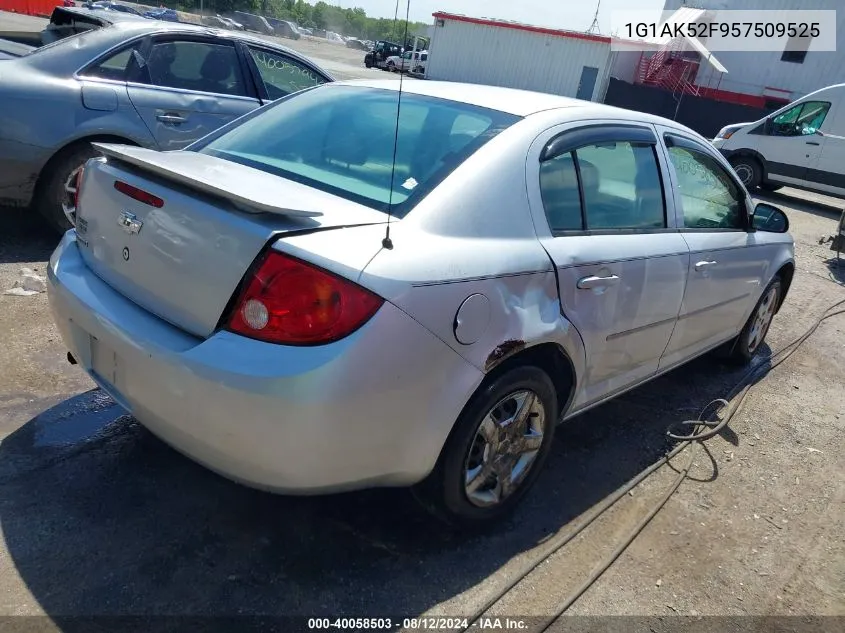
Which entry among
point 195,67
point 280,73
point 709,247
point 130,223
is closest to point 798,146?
point 280,73

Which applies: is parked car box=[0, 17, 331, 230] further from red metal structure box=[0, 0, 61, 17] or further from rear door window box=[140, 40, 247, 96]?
red metal structure box=[0, 0, 61, 17]

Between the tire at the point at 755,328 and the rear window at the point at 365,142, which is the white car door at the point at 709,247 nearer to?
the tire at the point at 755,328

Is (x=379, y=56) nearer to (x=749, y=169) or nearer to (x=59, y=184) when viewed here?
(x=749, y=169)

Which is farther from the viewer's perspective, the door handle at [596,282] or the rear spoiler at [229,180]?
the door handle at [596,282]

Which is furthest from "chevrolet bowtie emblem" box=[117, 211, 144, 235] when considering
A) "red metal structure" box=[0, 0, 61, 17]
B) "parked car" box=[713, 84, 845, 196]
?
"red metal structure" box=[0, 0, 61, 17]

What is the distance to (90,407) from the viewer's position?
3193mm

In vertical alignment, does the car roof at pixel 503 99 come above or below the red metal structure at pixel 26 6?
above

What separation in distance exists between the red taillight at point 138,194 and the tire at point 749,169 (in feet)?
48.5

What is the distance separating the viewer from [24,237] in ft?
17.0

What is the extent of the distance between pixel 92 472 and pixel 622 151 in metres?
2.72

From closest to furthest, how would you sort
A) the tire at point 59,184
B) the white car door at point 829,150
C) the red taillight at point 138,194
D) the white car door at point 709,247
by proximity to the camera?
the red taillight at point 138,194
the white car door at point 709,247
the tire at point 59,184
the white car door at point 829,150

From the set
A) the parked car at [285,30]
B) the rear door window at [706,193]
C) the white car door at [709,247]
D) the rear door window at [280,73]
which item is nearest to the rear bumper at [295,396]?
the white car door at [709,247]

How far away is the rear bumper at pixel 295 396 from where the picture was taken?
197 cm

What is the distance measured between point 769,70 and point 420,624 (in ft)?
110
